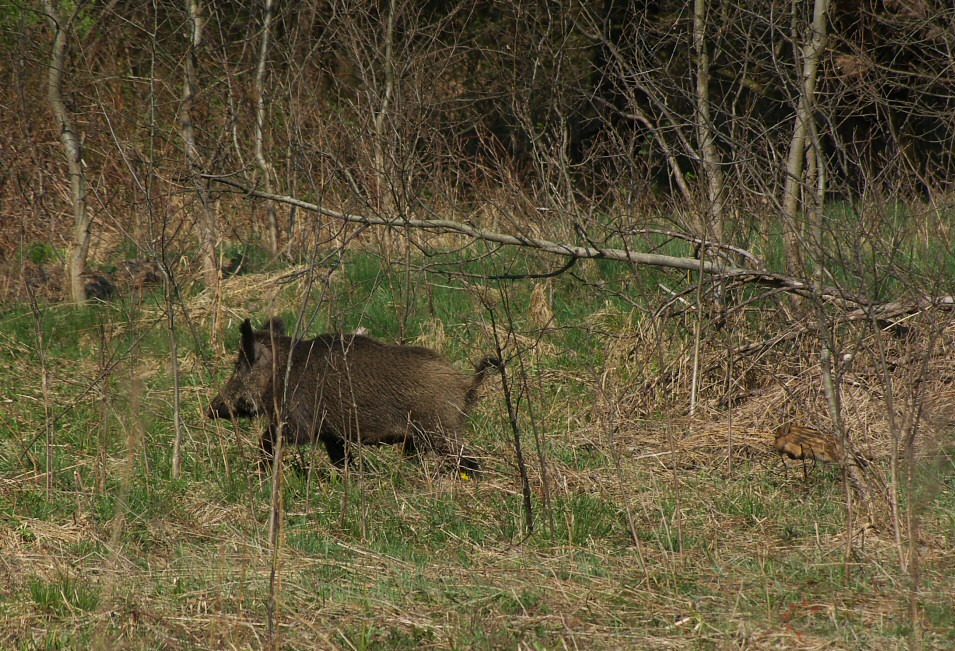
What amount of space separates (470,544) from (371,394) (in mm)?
1828

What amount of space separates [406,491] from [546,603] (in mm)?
1972

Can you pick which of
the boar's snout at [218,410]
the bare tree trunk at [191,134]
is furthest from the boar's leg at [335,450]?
the bare tree trunk at [191,134]

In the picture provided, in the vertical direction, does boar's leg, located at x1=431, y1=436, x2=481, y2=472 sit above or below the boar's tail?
below

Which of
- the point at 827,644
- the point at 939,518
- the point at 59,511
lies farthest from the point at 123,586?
the point at 939,518

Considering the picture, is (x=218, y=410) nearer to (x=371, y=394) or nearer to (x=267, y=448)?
(x=267, y=448)

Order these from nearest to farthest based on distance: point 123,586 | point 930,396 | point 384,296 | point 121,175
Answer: point 123,586
point 930,396
point 384,296
point 121,175

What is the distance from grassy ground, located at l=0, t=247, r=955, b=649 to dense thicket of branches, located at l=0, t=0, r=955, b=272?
4.84 ft

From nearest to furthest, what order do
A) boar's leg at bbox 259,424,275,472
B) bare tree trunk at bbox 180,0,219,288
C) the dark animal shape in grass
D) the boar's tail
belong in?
the dark animal shape in grass, boar's leg at bbox 259,424,275,472, the boar's tail, bare tree trunk at bbox 180,0,219,288

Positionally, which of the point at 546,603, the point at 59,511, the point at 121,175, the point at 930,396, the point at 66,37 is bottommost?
the point at 59,511

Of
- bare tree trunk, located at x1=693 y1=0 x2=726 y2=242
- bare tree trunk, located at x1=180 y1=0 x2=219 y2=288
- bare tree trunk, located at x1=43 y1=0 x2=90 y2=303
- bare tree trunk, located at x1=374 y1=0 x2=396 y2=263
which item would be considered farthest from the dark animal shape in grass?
bare tree trunk, located at x1=43 y1=0 x2=90 y2=303

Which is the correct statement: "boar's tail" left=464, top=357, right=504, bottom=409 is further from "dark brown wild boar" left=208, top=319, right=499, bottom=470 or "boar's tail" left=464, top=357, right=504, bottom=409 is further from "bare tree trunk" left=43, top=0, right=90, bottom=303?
"bare tree trunk" left=43, top=0, right=90, bottom=303

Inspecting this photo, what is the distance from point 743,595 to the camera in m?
3.90

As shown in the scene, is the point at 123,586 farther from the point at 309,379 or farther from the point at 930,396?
the point at 930,396

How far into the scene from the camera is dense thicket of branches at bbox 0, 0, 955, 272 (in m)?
7.24
